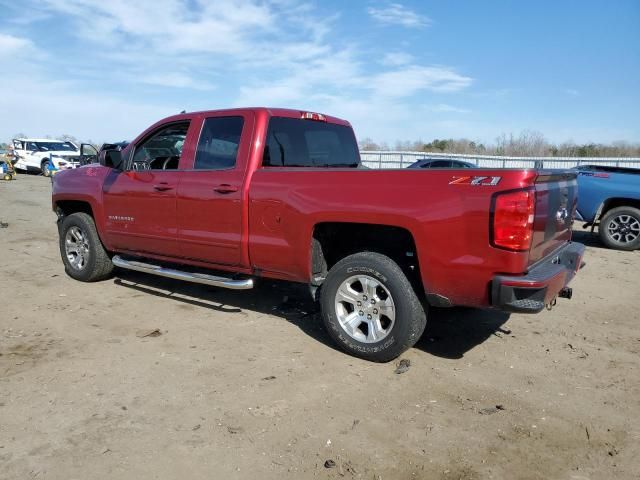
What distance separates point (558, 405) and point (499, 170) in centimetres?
157

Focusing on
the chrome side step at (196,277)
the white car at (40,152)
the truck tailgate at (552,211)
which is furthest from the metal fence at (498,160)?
the chrome side step at (196,277)

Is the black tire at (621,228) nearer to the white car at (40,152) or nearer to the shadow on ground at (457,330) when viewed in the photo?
the shadow on ground at (457,330)

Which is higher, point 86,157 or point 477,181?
point 86,157

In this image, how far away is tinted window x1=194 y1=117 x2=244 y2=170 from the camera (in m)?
4.71

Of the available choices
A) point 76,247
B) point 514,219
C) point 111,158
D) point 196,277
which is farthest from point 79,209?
point 514,219

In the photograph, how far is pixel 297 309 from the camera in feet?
17.6

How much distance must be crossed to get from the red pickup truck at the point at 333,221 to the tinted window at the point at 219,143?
13 mm

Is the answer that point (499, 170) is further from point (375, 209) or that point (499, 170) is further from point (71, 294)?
point (71, 294)

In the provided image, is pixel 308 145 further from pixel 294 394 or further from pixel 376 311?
pixel 294 394

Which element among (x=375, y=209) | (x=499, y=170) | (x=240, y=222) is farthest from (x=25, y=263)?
(x=499, y=170)

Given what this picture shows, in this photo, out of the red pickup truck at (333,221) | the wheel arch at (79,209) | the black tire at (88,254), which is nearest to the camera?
the red pickup truck at (333,221)

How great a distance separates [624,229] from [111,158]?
827cm

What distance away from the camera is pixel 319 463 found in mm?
2727

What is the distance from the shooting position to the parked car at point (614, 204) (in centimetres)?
888
